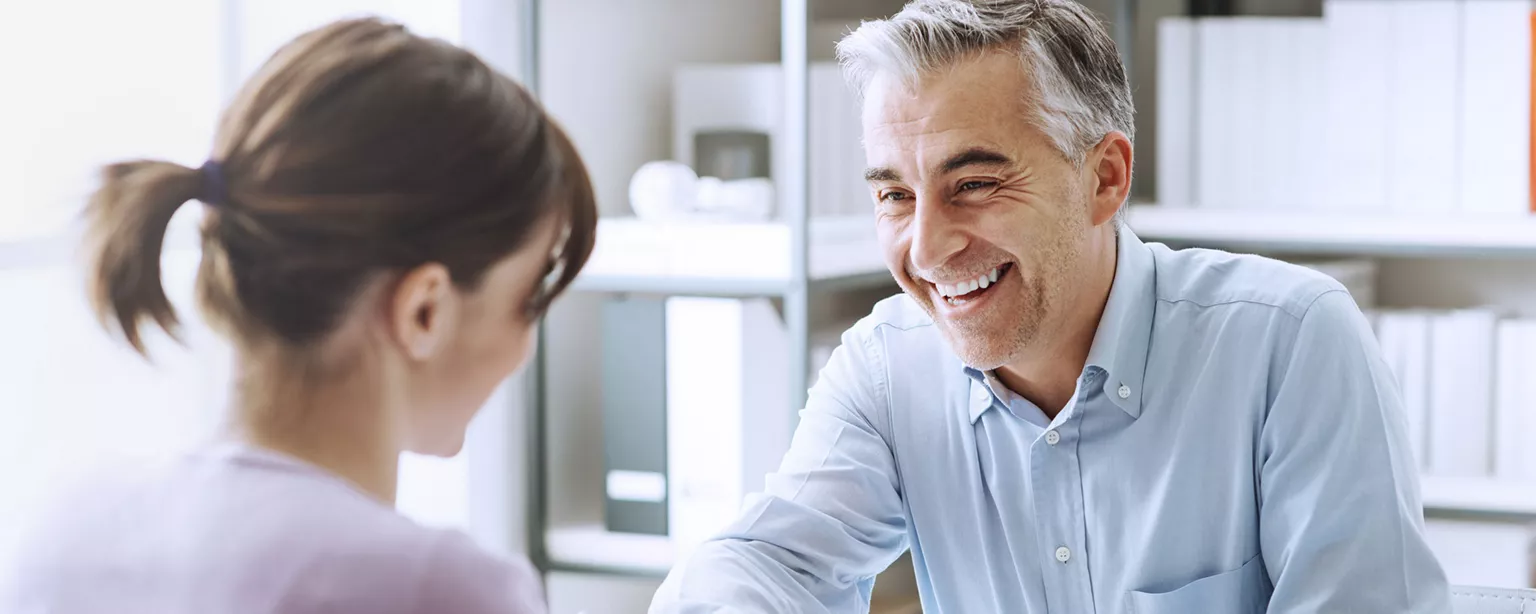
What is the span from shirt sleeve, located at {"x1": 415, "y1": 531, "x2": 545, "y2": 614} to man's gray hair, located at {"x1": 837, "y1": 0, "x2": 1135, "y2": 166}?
798 mm

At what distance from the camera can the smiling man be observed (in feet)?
4.20

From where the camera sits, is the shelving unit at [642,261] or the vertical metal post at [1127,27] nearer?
the shelving unit at [642,261]

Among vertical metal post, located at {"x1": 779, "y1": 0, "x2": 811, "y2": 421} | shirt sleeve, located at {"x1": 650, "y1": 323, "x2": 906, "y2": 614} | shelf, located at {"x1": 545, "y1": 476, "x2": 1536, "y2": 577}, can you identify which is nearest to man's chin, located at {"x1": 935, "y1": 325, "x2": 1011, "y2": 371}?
shirt sleeve, located at {"x1": 650, "y1": 323, "x2": 906, "y2": 614}

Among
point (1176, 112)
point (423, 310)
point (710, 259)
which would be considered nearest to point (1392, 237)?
point (1176, 112)

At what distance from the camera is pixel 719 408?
2074 millimetres

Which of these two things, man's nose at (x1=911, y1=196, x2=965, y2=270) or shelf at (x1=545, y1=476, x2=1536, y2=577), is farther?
shelf at (x1=545, y1=476, x2=1536, y2=577)

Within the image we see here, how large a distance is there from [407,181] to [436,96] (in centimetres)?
4

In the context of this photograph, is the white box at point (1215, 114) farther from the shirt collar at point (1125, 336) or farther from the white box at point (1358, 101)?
the shirt collar at point (1125, 336)

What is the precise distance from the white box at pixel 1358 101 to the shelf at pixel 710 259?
85 cm

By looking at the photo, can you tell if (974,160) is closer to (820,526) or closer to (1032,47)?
(1032,47)

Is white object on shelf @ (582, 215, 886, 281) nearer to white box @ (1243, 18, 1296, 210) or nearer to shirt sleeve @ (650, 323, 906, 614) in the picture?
shirt sleeve @ (650, 323, 906, 614)

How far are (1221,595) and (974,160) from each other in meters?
0.44

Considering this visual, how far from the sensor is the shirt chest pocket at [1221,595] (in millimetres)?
1296

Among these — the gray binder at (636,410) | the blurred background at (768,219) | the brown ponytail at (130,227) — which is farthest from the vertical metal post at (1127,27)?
the brown ponytail at (130,227)
